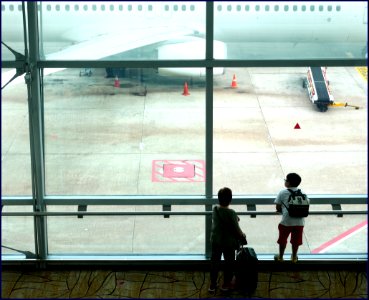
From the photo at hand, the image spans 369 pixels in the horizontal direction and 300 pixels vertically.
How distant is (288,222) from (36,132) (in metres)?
2.90

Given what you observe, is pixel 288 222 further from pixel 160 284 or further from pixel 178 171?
pixel 160 284

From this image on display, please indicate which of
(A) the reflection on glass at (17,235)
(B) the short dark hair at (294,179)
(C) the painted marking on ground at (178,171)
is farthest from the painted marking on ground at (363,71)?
(A) the reflection on glass at (17,235)

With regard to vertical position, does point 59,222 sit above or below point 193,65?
below

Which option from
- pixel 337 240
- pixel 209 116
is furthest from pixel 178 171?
pixel 337 240

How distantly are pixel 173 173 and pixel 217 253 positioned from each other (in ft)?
3.78

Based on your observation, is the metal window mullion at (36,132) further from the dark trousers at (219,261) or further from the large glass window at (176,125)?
the dark trousers at (219,261)

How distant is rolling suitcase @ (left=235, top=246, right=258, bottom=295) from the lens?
7.13 m

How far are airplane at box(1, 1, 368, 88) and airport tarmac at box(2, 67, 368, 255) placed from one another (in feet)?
0.77

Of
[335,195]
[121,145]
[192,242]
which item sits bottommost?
[192,242]

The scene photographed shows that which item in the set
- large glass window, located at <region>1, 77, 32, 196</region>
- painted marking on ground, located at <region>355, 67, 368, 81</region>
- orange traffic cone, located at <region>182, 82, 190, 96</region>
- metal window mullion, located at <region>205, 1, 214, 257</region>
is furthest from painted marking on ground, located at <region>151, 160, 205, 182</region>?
painted marking on ground, located at <region>355, 67, 368, 81</region>

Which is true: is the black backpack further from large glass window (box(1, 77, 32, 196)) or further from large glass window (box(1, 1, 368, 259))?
large glass window (box(1, 77, 32, 196))

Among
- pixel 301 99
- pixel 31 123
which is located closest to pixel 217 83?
pixel 301 99

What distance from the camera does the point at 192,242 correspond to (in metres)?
8.01

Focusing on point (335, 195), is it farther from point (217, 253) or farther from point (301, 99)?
point (217, 253)
